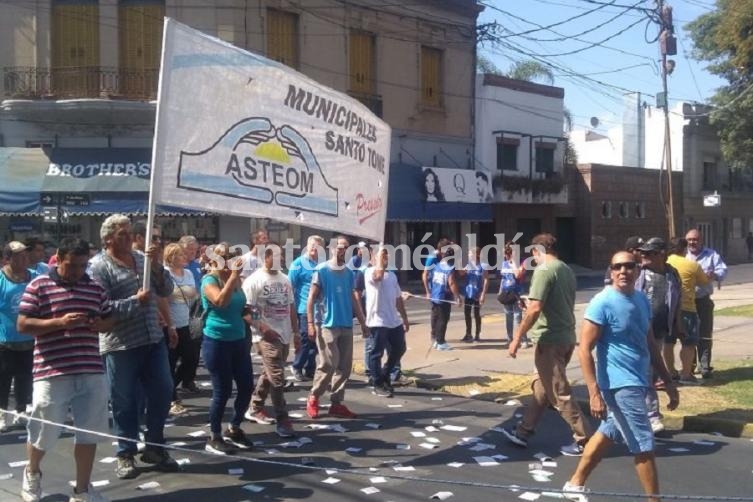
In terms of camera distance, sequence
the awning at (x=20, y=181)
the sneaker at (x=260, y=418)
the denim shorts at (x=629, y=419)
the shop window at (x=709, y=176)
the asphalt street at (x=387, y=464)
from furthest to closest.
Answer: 1. the shop window at (x=709, y=176)
2. the awning at (x=20, y=181)
3. the sneaker at (x=260, y=418)
4. the asphalt street at (x=387, y=464)
5. the denim shorts at (x=629, y=419)

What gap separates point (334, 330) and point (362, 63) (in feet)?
64.0

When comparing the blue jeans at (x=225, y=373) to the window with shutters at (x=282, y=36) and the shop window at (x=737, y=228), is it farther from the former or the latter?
the shop window at (x=737, y=228)

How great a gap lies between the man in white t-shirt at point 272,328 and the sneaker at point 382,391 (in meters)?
1.80

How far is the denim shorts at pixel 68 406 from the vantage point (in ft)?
17.8

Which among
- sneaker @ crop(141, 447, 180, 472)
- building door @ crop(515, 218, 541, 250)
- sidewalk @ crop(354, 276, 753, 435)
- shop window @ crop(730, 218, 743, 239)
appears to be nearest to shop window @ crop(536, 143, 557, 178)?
building door @ crop(515, 218, 541, 250)

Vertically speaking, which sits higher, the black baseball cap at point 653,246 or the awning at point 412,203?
the awning at point 412,203

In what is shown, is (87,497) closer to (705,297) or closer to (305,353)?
(305,353)

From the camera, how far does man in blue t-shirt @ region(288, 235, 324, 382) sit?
1036 centimetres

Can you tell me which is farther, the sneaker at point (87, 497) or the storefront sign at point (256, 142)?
the storefront sign at point (256, 142)

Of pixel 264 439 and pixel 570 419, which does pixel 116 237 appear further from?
pixel 570 419

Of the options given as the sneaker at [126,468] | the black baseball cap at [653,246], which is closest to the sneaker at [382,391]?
the black baseball cap at [653,246]

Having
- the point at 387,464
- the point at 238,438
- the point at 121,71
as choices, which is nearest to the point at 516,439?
the point at 387,464

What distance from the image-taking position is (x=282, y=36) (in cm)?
2441

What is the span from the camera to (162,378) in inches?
252
